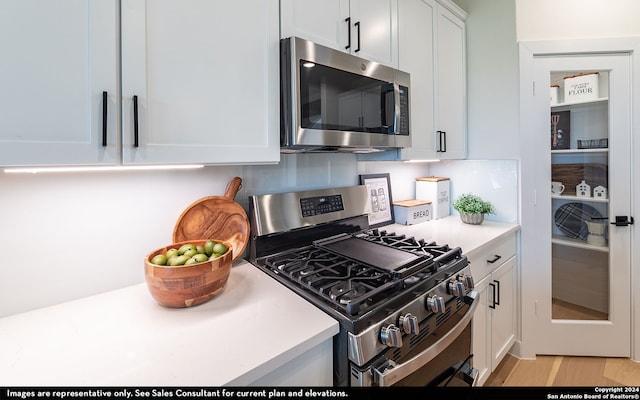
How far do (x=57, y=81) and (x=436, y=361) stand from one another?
1455 mm

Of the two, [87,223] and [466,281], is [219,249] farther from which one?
[466,281]

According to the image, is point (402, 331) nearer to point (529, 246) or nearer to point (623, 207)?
point (529, 246)

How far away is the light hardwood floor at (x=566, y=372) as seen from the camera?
1856 mm

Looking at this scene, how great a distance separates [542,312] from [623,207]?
875 millimetres

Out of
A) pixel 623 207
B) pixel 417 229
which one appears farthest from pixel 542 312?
pixel 417 229

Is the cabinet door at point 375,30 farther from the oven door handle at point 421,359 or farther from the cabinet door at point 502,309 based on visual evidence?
the cabinet door at point 502,309

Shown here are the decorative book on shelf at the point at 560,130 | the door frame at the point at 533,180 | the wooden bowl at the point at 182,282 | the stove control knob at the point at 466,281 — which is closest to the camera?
the wooden bowl at the point at 182,282

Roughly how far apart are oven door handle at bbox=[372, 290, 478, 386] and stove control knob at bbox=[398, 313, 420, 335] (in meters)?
0.10

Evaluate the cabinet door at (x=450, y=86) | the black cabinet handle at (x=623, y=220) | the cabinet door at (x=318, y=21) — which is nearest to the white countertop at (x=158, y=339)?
the cabinet door at (x=318, y=21)

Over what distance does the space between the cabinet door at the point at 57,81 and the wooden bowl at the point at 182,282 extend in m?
0.35

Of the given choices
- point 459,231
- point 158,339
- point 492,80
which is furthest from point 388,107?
point 158,339

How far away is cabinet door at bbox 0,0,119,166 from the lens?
69 centimetres

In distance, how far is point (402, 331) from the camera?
951 mm

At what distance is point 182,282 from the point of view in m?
0.93
